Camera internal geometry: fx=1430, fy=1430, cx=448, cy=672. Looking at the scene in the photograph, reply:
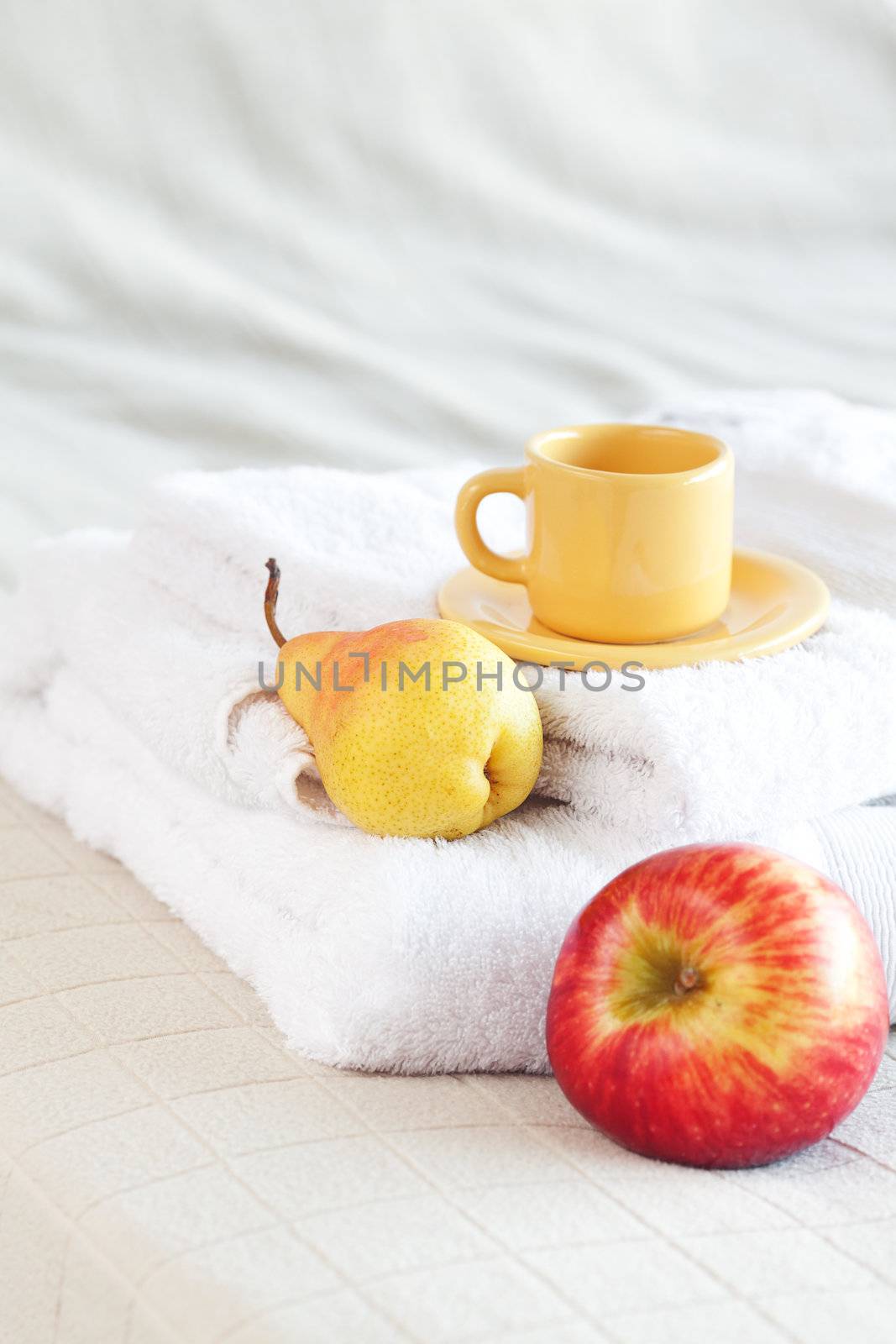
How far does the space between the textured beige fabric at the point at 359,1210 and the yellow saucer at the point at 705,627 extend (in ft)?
0.62

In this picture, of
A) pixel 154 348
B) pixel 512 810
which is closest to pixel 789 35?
pixel 154 348

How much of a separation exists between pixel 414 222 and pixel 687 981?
1228mm

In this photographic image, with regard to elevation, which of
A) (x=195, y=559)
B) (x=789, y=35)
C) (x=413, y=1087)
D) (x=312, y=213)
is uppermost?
(x=789, y=35)

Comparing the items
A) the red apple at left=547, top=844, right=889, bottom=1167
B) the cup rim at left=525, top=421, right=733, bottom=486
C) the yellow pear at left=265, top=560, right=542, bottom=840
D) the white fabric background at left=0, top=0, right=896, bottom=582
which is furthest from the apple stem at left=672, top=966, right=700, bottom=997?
the white fabric background at left=0, top=0, right=896, bottom=582

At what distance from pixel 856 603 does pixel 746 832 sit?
239 mm

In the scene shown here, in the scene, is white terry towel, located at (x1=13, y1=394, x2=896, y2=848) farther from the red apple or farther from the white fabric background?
the white fabric background

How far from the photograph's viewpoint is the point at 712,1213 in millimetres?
484

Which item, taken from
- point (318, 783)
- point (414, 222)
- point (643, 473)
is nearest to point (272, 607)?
point (318, 783)

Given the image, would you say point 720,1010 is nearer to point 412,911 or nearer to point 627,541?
point 412,911

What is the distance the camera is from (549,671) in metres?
0.64

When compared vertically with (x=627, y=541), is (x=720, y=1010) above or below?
below

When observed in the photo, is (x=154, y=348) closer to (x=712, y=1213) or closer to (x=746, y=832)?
(x=746, y=832)

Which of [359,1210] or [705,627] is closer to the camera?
[359,1210]

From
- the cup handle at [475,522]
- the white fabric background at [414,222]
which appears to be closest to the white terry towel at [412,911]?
the cup handle at [475,522]
